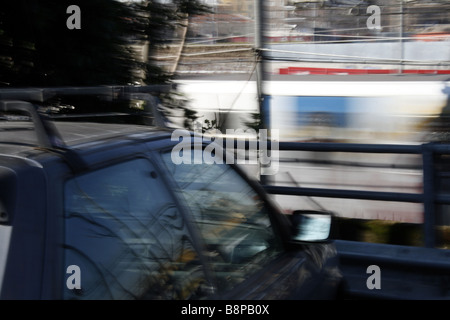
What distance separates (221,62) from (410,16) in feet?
10.5

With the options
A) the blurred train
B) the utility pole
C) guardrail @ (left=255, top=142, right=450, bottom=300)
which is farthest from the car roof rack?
the blurred train

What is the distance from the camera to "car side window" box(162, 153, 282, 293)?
8.23 ft

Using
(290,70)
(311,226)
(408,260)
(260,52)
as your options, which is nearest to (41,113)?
(311,226)

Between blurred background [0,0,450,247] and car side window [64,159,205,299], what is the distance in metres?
2.40

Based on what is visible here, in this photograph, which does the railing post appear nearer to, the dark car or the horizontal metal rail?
the horizontal metal rail

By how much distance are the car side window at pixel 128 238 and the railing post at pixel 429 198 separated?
2.78m

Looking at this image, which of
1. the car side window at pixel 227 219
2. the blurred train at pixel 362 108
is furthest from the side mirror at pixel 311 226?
the blurred train at pixel 362 108

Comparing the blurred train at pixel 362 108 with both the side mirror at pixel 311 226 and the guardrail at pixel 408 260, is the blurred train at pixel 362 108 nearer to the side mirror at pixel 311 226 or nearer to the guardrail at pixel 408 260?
the guardrail at pixel 408 260

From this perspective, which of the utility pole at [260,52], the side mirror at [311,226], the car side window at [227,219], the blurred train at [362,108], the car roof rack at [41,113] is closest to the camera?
the car roof rack at [41,113]

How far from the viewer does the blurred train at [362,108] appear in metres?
8.91

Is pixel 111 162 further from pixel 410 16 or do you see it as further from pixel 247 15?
pixel 410 16

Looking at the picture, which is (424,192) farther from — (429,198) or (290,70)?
(290,70)
